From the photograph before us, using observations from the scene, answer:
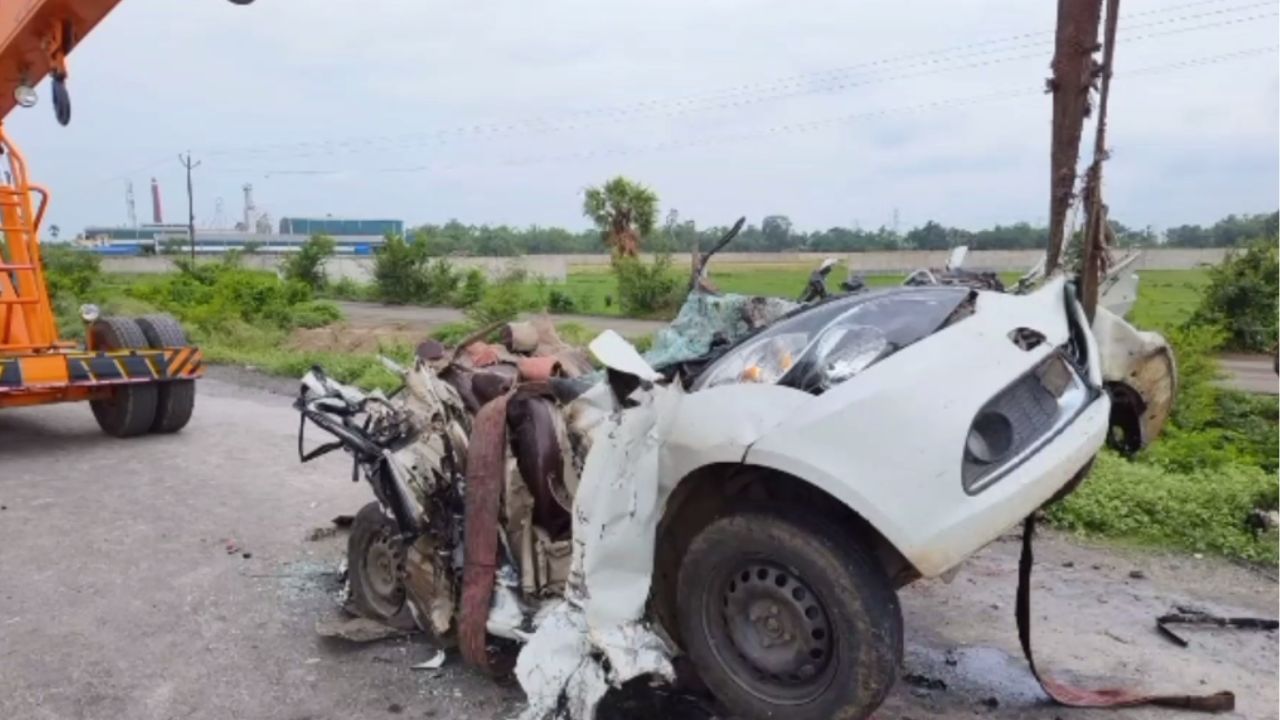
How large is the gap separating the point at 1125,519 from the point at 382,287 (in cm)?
3277

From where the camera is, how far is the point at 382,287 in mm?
35281

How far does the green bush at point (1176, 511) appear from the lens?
201 inches

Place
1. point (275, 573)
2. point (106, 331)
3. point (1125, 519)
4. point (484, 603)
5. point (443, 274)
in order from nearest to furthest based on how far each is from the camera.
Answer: point (484, 603)
point (275, 573)
point (1125, 519)
point (106, 331)
point (443, 274)

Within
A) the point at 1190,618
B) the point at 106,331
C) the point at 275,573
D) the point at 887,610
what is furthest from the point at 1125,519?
the point at 106,331

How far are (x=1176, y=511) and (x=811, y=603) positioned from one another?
3.83 metres

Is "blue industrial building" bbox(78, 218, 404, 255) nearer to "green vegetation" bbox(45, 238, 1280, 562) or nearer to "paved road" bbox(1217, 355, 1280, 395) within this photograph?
"green vegetation" bbox(45, 238, 1280, 562)

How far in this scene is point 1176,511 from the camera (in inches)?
211

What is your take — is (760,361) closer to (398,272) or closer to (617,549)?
(617,549)

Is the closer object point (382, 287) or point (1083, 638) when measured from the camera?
point (1083, 638)

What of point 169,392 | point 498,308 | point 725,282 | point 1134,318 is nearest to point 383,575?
point 169,392

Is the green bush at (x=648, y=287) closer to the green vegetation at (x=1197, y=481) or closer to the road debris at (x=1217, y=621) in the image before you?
the green vegetation at (x=1197, y=481)

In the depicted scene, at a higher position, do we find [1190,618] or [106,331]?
[106,331]

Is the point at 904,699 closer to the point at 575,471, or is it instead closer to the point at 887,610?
the point at 887,610

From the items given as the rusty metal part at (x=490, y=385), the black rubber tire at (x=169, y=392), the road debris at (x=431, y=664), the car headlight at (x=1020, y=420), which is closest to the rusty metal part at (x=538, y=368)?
the rusty metal part at (x=490, y=385)
